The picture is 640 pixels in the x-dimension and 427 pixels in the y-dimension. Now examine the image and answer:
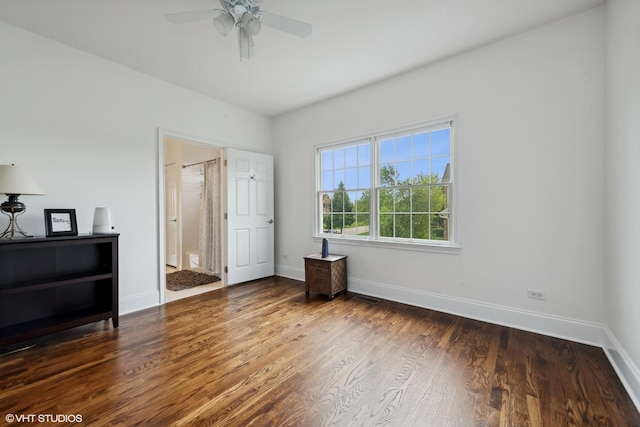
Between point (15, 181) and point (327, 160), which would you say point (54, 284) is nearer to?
point (15, 181)

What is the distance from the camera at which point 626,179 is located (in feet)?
6.03

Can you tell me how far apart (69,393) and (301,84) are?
359cm

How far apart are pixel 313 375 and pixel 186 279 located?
3.31 meters

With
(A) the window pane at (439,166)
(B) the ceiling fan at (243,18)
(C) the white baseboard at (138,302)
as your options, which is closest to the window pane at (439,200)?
(A) the window pane at (439,166)

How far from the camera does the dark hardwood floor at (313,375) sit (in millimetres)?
1533

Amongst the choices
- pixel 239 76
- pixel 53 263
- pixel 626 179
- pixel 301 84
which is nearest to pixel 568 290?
pixel 626 179

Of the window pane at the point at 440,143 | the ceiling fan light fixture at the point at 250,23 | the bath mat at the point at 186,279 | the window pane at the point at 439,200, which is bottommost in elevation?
the bath mat at the point at 186,279

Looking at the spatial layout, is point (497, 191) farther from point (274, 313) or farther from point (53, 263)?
point (53, 263)

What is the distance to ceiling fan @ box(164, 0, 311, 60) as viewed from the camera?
6.54ft

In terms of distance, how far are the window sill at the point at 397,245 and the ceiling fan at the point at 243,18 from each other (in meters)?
2.41

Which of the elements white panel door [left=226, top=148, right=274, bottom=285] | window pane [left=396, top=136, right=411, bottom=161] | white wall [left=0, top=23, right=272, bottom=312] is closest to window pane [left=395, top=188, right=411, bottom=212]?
window pane [left=396, top=136, right=411, bottom=161]

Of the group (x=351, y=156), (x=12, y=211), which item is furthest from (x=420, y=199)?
(x=12, y=211)

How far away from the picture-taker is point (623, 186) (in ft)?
6.18

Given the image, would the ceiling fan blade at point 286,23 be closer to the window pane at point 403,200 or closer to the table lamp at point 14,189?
the window pane at point 403,200
